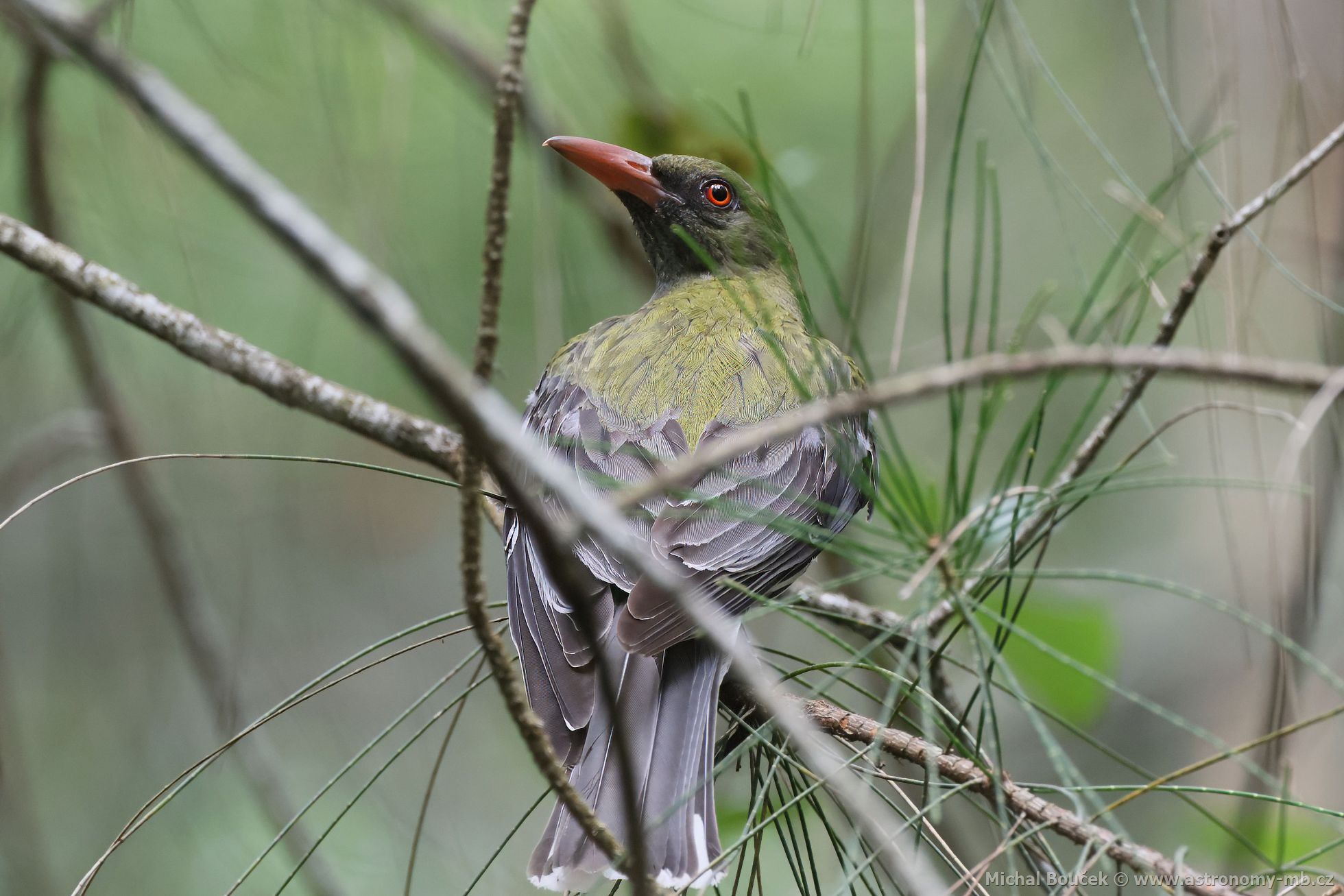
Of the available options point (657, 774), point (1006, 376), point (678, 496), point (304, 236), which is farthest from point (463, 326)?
point (1006, 376)

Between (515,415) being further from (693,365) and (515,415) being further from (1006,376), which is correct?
(693,365)

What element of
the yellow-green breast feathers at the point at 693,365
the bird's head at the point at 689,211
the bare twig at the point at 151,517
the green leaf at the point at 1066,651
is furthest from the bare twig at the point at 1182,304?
the bare twig at the point at 151,517

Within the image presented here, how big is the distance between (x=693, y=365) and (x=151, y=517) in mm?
2139

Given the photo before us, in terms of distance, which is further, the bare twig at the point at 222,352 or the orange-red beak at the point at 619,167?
the orange-red beak at the point at 619,167

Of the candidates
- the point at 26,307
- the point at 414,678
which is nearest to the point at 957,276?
the point at 414,678

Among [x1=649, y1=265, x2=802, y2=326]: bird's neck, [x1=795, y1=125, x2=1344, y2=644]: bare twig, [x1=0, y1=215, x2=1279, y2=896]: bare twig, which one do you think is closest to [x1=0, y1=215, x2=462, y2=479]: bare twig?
[x1=0, y1=215, x2=1279, y2=896]: bare twig

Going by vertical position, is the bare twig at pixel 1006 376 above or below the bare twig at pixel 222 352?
below

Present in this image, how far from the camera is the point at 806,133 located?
19.6 feet

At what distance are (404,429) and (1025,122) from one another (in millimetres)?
1953

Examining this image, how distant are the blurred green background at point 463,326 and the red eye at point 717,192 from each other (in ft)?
1.03

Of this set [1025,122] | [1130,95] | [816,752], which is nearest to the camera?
[816,752]

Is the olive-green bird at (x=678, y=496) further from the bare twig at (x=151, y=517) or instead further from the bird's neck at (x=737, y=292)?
the bare twig at (x=151, y=517)

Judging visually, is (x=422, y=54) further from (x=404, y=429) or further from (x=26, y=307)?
(x=404, y=429)

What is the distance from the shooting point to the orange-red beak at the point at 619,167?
14.1 feet
